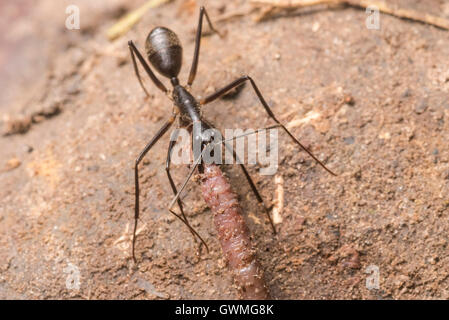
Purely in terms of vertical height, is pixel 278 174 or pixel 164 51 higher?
pixel 164 51

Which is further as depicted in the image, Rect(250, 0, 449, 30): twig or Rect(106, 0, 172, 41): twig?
Rect(106, 0, 172, 41): twig

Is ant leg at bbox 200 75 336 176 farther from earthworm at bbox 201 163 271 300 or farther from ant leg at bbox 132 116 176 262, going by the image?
earthworm at bbox 201 163 271 300

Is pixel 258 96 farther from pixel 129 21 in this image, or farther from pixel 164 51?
pixel 129 21

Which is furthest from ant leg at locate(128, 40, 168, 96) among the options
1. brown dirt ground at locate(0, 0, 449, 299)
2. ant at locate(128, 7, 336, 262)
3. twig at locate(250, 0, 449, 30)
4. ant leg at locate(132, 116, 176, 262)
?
twig at locate(250, 0, 449, 30)

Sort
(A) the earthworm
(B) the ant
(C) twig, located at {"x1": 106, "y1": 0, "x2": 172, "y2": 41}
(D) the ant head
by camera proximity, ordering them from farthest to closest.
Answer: (C) twig, located at {"x1": 106, "y1": 0, "x2": 172, "y2": 41} → (D) the ant head → (B) the ant → (A) the earthworm

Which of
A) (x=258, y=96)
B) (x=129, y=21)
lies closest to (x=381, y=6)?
(x=258, y=96)

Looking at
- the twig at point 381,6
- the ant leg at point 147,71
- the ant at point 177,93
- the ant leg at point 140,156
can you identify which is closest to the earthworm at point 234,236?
the ant at point 177,93

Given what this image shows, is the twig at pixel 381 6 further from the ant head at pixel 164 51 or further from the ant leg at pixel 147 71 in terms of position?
the ant leg at pixel 147 71
